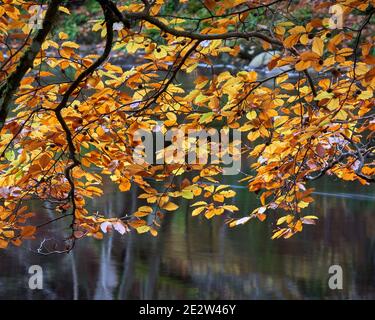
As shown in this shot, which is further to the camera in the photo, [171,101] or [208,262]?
[208,262]

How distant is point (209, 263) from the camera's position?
17.6 feet

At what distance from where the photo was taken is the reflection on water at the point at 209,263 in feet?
15.8

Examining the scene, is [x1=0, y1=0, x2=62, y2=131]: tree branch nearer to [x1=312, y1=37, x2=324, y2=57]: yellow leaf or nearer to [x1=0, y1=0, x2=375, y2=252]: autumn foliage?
Result: [x1=0, y1=0, x2=375, y2=252]: autumn foliage

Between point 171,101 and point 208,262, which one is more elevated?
point 171,101

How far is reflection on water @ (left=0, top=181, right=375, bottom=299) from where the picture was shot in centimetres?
483

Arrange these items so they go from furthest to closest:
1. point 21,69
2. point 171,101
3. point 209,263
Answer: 1. point 209,263
2. point 171,101
3. point 21,69

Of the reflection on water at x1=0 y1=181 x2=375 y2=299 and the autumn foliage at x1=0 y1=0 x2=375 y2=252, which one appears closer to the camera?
the autumn foliage at x1=0 y1=0 x2=375 y2=252

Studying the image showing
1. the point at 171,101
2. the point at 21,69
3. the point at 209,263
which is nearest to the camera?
the point at 21,69

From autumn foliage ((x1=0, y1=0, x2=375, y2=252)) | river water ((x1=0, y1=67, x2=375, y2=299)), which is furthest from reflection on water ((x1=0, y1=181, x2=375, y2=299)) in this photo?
autumn foliage ((x1=0, y1=0, x2=375, y2=252))

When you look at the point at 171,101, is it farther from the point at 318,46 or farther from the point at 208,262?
the point at 208,262

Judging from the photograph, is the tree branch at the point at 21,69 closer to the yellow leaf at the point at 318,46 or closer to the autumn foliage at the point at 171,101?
the autumn foliage at the point at 171,101

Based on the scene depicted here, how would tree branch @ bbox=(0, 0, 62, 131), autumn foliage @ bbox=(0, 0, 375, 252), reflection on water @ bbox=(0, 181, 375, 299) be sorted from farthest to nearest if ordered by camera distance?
reflection on water @ bbox=(0, 181, 375, 299)
autumn foliage @ bbox=(0, 0, 375, 252)
tree branch @ bbox=(0, 0, 62, 131)

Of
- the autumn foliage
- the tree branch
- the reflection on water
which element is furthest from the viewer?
the reflection on water

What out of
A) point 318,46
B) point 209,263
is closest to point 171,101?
point 318,46
